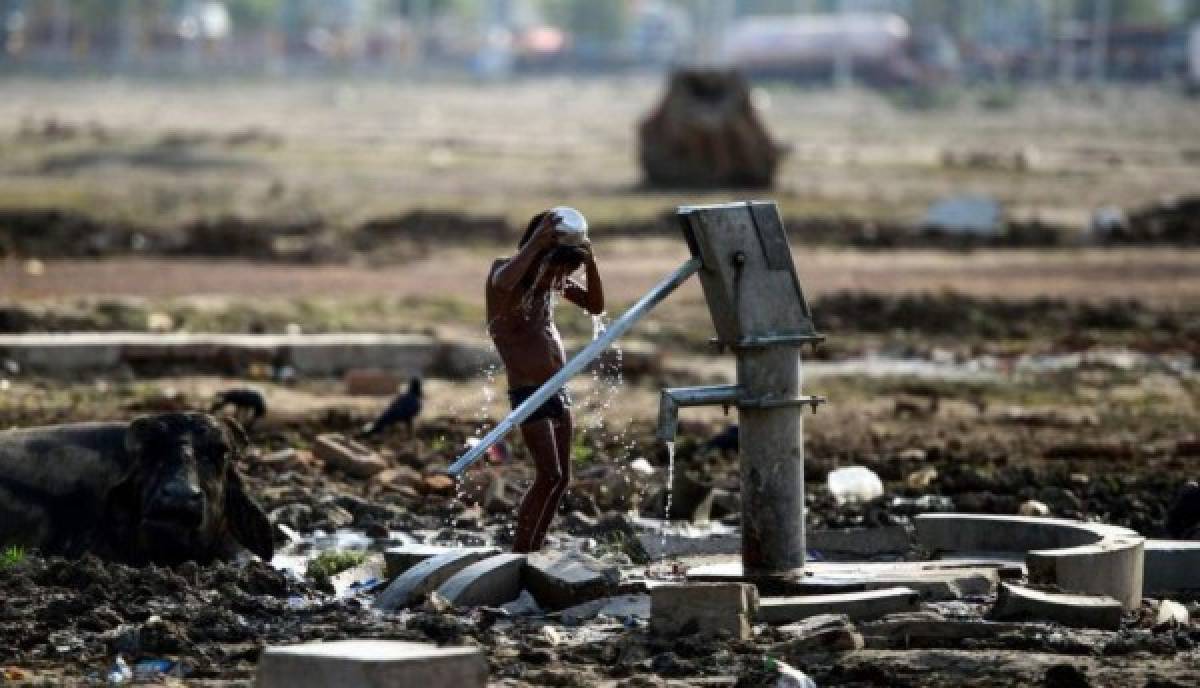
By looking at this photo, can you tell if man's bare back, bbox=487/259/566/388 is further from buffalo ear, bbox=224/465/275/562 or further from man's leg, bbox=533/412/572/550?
buffalo ear, bbox=224/465/275/562

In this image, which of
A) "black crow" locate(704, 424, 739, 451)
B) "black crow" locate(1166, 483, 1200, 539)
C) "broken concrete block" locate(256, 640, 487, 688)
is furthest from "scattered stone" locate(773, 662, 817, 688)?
"black crow" locate(704, 424, 739, 451)

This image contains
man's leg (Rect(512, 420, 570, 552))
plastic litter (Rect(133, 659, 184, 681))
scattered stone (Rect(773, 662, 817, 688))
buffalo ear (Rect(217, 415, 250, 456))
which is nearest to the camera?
scattered stone (Rect(773, 662, 817, 688))

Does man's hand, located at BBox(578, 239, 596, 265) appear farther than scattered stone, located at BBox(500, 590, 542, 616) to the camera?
Yes

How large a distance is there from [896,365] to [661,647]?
12.6 m

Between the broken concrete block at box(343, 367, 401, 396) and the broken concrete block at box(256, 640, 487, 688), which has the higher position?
the broken concrete block at box(256, 640, 487, 688)

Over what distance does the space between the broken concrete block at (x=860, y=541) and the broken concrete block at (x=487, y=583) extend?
2.15 m

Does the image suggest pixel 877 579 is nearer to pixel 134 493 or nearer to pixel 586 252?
pixel 586 252

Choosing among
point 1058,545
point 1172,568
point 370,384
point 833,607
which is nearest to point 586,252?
point 833,607

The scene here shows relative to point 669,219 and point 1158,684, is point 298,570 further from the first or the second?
point 669,219

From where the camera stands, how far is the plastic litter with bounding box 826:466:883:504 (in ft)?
48.8

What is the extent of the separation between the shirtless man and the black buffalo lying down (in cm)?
131

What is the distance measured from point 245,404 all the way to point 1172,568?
6429mm

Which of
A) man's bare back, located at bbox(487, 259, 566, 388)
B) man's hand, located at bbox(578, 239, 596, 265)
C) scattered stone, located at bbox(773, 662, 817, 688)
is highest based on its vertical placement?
man's hand, located at bbox(578, 239, 596, 265)

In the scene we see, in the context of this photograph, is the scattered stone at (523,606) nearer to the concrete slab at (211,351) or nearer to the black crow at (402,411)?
the black crow at (402,411)
